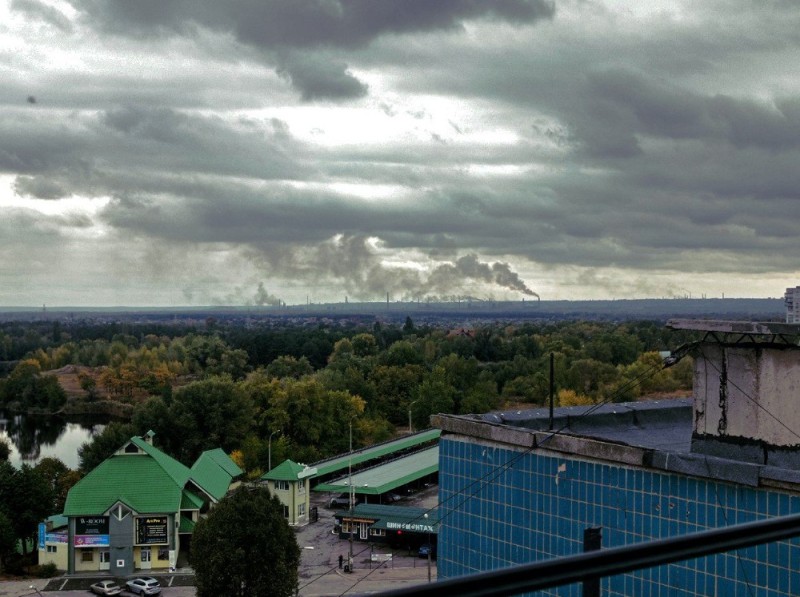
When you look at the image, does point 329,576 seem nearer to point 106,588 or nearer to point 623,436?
point 106,588

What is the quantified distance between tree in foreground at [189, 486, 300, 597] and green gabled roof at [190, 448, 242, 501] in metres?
9.90

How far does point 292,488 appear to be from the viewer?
1246 inches

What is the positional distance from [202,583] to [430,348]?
211 ft

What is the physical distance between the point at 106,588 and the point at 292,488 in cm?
845

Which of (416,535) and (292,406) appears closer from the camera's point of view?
(416,535)

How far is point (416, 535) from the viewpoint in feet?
95.3

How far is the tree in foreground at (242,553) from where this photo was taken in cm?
1981

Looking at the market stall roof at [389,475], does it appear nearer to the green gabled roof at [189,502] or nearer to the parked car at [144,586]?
the green gabled roof at [189,502]

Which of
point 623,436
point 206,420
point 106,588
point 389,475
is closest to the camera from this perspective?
point 623,436

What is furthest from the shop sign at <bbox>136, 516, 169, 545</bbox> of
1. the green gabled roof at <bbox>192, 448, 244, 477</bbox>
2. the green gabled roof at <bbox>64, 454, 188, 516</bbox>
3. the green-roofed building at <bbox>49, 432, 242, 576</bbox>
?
the green gabled roof at <bbox>192, 448, 244, 477</bbox>

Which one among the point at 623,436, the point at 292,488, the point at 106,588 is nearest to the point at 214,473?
the point at 292,488

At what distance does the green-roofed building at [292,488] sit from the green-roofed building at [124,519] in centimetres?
423

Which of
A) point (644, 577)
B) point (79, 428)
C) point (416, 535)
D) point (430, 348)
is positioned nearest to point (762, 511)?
point (644, 577)

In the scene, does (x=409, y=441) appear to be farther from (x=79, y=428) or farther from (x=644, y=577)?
(x=644, y=577)
